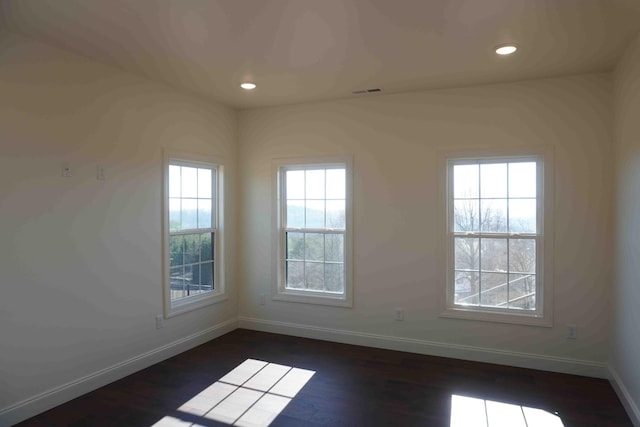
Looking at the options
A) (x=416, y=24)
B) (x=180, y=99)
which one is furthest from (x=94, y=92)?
(x=416, y=24)

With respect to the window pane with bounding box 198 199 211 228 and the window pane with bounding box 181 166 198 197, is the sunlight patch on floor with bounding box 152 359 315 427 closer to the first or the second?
the window pane with bounding box 198 199 211 228

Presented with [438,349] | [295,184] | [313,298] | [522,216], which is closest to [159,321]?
[313,298]

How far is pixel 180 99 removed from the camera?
4.31m

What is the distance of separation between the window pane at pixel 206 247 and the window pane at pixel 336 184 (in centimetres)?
146

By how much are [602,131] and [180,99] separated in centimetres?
397

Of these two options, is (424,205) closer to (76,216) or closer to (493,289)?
(493,289)

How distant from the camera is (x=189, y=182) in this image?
4.55 meters

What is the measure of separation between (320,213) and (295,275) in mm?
808

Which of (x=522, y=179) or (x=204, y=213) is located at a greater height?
(x=522, y=179)

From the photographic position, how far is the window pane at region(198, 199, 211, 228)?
4707 millimetres

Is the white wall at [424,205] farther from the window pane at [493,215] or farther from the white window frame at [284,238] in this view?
the window pane at [493,215]

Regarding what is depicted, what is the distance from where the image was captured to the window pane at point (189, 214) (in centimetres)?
448

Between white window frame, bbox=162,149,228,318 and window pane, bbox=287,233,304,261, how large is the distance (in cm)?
78

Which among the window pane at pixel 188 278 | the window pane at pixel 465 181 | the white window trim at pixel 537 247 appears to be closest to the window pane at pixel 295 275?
the window pane at pixel 188 278
